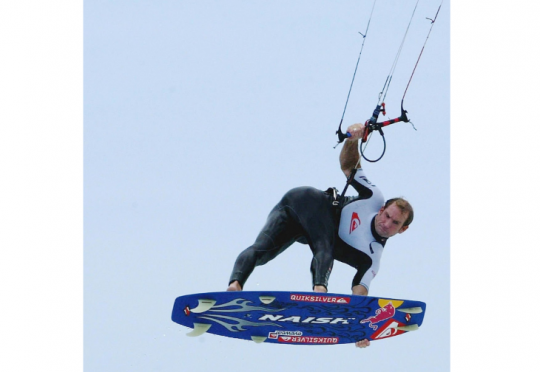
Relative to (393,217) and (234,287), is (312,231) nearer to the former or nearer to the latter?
(393,217)

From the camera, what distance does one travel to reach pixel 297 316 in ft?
27.5

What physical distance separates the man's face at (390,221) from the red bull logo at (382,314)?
621 mm

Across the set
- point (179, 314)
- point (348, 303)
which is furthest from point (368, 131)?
point (179, 314)

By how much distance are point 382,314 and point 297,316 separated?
673 mm

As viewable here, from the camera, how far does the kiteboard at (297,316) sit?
26.6 feet

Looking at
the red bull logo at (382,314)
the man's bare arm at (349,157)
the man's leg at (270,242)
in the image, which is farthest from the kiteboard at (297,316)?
the man's bare arm at (349,157)

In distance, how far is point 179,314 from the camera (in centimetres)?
836

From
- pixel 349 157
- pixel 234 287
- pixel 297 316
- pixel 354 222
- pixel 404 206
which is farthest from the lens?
pixel 349 157

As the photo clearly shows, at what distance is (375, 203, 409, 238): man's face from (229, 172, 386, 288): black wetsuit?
6 centimetres

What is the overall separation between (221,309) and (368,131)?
173 cm

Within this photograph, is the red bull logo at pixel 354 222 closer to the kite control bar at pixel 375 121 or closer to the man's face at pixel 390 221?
the man's face at pixel 390 221

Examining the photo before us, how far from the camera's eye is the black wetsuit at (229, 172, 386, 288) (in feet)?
28.5

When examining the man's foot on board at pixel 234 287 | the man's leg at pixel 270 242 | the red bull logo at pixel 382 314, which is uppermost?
the man's leg at pixel 270 242

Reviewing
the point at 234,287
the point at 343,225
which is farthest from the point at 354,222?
the point at 234,287
